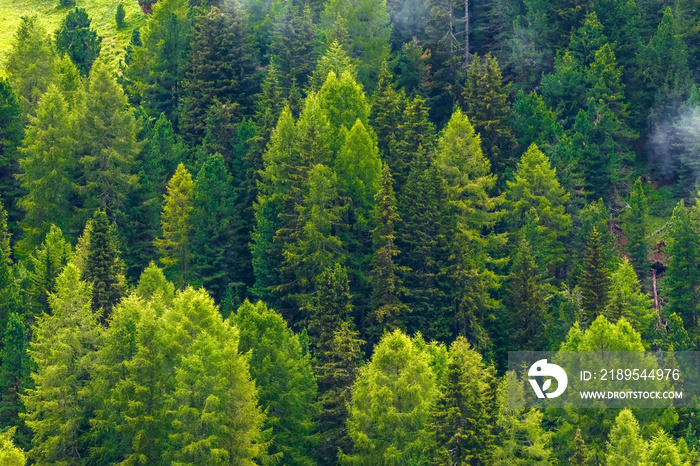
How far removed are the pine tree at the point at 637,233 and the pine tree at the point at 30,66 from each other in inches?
1976

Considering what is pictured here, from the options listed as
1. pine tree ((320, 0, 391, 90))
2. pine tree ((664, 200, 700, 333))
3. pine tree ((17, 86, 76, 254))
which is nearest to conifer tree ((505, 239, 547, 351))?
pine tree ((664, 200, 700, 333))

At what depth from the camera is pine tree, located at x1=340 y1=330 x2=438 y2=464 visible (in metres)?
65.1

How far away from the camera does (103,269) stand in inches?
3059

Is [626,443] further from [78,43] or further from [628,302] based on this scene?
[78,43]

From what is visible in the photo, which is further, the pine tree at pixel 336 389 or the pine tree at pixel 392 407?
the pine tree at pixel 336 389

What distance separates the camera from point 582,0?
347 feet

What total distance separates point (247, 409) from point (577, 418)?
63.8 ft

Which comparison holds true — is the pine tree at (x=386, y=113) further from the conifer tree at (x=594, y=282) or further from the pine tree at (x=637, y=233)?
the pine tree at (x=637, y=233)

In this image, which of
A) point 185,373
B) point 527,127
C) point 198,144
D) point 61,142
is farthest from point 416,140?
point 185,373

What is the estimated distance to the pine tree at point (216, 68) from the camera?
102 metres

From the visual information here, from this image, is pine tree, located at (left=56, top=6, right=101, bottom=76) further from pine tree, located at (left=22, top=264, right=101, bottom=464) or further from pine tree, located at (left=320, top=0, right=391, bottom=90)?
pine tree, located at (left=22, top=264, right=101, bottom=464)

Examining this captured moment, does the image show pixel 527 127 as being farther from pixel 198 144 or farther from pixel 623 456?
pixel 623 456

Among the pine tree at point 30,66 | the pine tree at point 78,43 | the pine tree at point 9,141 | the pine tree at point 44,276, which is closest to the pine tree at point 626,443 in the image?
the pine tree at point 44,276
